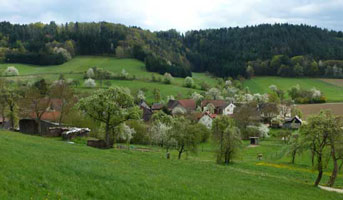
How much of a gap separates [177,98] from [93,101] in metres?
97.3

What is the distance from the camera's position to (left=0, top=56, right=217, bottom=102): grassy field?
454 feet

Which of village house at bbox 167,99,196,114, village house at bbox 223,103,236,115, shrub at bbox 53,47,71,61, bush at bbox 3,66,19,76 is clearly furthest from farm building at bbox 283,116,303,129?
shrub at bbox 53,47,71,61

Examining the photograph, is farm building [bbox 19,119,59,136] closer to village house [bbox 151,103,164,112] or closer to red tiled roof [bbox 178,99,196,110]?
village house [bbox 151,103,164,112]

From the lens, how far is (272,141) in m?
85.6

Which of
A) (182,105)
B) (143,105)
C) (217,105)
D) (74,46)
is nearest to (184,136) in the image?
(143,105)

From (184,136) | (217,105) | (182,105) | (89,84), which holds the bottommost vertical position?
(184,136)

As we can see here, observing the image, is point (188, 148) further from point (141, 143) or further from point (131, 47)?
point (131, 47)

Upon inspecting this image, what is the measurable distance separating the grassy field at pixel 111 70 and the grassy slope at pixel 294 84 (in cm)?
2066

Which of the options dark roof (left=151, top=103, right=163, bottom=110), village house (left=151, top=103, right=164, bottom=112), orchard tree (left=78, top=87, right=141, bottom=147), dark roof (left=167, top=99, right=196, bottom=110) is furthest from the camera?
dark roof (left=167, top=99, right=196, bottom=110)

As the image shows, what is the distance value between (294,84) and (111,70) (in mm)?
85372

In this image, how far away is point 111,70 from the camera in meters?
156

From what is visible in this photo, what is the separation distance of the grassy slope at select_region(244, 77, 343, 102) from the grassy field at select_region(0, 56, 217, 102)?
2066 centimetres

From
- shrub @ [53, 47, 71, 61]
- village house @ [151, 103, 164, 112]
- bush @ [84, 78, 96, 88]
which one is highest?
shrub @ [53, 47, 71, 61]

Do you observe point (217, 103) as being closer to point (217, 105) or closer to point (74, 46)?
point (217, 105)
